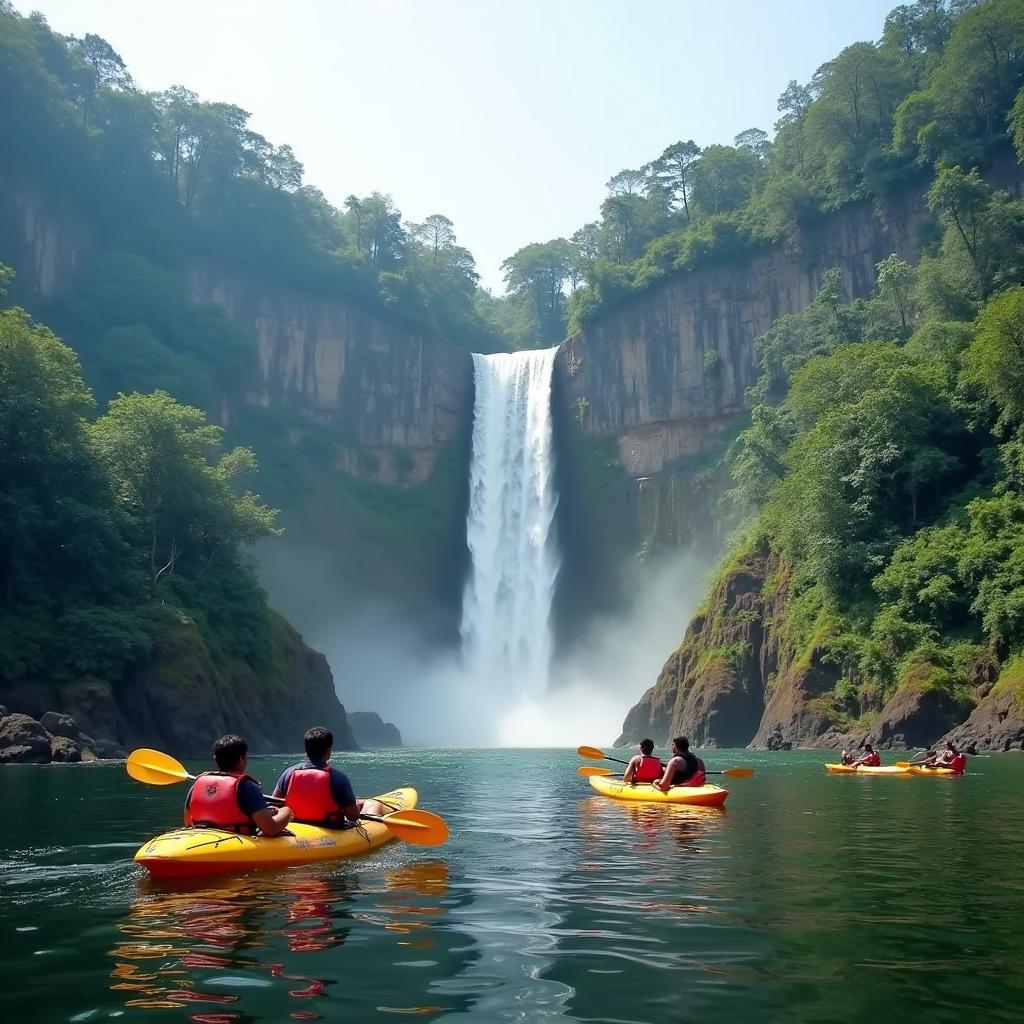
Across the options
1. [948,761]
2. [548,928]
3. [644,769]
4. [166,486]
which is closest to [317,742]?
[548,928]

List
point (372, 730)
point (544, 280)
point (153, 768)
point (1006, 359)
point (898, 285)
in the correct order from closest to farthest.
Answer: point (153, 768), point (1006, 359), point (898, 285), point (372, 730), point (544, 280)

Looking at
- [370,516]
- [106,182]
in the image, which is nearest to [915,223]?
[370,516]

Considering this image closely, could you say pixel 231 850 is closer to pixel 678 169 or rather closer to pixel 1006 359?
pixel 1006 359

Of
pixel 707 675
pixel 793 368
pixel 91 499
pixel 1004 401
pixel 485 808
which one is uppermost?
pixel 793 368

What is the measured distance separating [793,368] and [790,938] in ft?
183

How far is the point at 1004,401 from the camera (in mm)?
36594

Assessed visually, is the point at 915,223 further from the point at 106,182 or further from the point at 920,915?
the point at 920,915

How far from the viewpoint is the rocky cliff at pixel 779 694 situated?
99.5 ft

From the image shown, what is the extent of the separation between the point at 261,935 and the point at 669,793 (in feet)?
32.9

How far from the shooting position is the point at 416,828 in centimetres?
1031

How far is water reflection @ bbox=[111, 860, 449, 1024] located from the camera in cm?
517

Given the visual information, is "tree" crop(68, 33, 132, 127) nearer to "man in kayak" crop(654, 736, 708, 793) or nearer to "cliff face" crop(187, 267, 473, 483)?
"cliff face" crop(187, 267, 473, 483)

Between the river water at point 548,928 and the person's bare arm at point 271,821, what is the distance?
0.36 meters

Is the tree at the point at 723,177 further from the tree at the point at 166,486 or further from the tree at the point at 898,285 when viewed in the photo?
the tree at the point at 166,486
